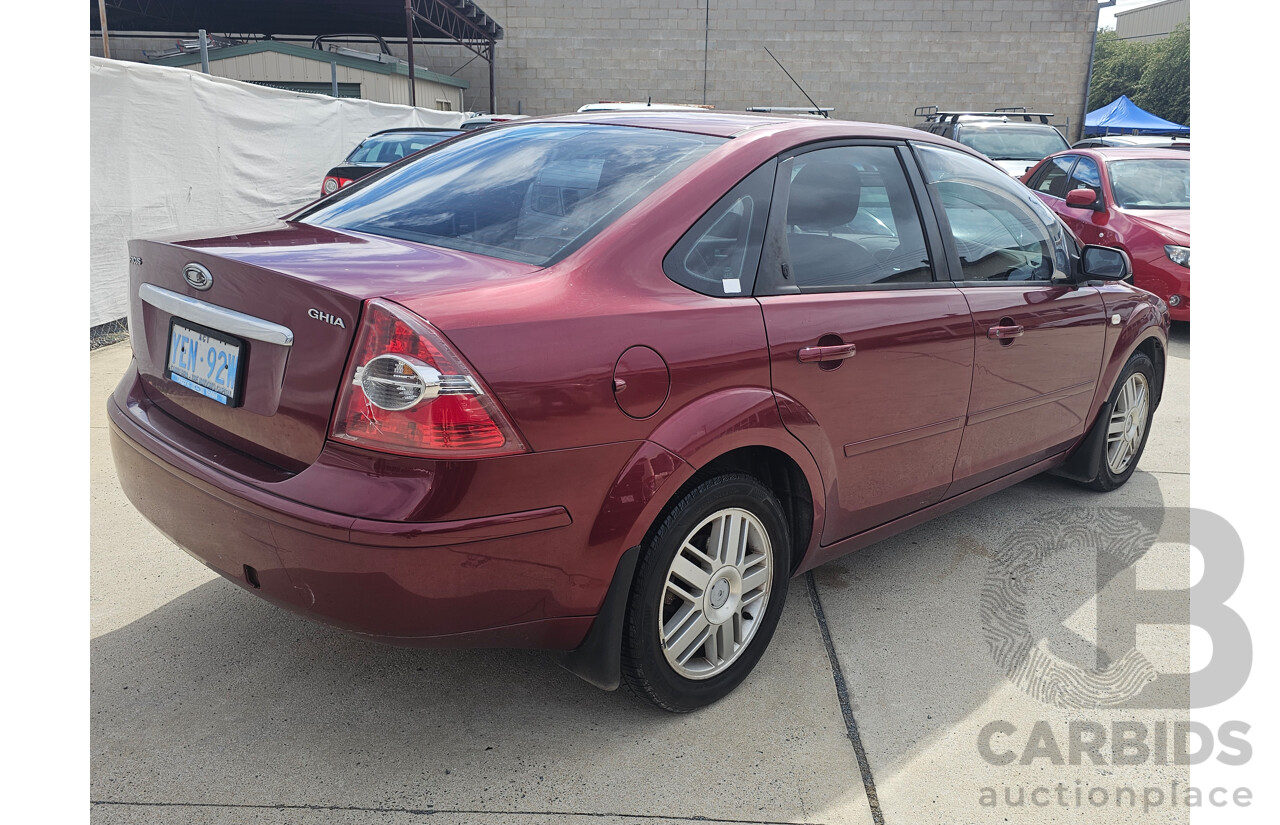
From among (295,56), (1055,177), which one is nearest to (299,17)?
(295,56)

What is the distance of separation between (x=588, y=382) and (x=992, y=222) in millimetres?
2076

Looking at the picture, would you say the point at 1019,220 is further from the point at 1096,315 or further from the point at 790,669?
the point at 790,669

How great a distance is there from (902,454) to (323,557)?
6.00 ft

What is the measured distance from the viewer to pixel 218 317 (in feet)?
7.44

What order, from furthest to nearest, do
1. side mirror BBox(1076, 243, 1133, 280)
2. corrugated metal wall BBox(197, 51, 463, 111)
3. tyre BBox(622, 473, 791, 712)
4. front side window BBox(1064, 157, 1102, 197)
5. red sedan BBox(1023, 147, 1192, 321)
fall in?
1. corrugated metal wall BBox(197, 51, 463, 111)
2. front side window BBox(1064, 157, 1102, 197)
3. red sedan BBox(1023, 147, 1192, 321)
4. side mirror BBox(1076, 243, 1133, 280)
5. tyre BBox(622, 473, 791, 712)

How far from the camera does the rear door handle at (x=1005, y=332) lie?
3270mm

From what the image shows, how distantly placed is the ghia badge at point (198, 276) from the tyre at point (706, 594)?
4.05 ft

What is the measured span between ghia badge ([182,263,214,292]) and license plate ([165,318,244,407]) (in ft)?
0.33

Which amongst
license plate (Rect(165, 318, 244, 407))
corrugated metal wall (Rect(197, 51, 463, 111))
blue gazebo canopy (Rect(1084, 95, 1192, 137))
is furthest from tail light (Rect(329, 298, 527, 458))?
blue gazebo canopy (Rect(1084, 95, 1192, 137))

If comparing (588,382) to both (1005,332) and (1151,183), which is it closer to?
(1005,332)

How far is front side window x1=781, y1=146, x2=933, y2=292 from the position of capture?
9.04 feet

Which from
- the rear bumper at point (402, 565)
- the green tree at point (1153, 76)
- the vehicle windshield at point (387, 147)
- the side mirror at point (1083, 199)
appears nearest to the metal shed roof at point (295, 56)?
the vehicle windshield at point (387, 147)

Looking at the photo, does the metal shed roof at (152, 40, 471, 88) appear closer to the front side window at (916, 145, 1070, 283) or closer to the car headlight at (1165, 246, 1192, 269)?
the car headlight at (1165, 246, 1192, 269)

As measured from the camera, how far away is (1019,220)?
143 inches
